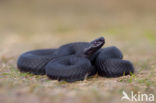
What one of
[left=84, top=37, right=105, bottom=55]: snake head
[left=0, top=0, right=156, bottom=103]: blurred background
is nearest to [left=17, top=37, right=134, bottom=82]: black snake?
[left=84, top=37, right=105, bottom=55]: snake head

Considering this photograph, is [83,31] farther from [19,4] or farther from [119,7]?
[19,4]

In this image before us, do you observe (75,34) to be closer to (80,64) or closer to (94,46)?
(94,46)

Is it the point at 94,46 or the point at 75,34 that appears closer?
the point at 94,46

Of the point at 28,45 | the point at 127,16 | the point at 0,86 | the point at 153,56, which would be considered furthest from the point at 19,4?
the point at 0,86

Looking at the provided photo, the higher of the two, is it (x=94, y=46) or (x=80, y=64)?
(x=94, y=46)

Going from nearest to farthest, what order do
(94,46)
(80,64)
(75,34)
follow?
(80,64)
(94,46)
(75,34)

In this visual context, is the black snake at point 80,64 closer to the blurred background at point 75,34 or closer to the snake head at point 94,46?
the snake head at point 94,46

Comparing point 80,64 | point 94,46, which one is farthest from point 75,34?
point 80,64
